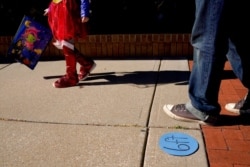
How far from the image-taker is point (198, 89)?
236 centimetres

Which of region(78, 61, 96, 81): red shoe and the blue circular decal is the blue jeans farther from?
region(78, 61, 96, 81): red shoe

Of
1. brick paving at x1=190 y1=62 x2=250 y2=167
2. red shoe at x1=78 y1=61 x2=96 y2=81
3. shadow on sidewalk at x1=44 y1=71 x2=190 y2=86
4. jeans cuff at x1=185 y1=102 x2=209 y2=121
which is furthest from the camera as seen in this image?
red shoe at x1=78 y1=61 x2=96 y2=81

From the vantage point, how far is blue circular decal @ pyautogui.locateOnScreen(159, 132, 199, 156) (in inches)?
80.7

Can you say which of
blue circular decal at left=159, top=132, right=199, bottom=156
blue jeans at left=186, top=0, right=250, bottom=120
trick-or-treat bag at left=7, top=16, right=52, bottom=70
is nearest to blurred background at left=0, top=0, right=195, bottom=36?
trick-or-treat bag at left=7, top=16, right=52, bottom=70

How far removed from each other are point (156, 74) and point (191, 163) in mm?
2045

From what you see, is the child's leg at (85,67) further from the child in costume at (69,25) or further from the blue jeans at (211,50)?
the blue jeans at (211,50)

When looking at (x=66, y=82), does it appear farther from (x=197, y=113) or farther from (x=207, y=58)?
(x=207, y=58)

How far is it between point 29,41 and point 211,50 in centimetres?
234

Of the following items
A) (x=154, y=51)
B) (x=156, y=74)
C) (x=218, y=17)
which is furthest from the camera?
(x=154, y=51)

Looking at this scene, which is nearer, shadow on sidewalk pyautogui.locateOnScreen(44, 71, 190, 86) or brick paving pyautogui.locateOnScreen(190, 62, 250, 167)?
brick paving pyautogui.locateOnScreen(190, 62, 250, 167)

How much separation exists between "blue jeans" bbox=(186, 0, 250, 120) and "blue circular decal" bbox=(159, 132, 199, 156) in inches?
11.2

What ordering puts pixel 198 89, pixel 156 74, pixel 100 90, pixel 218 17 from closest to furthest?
pixel 218 17 → pixel 198 89 → pixel 100 90 → pixel 156 74

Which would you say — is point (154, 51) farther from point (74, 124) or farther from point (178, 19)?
point (74, 124)

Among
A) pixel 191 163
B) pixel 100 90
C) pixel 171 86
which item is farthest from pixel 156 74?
pixel 191 163
